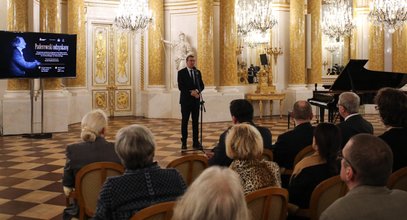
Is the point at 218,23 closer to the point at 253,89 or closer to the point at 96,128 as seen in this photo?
the point at 253,89

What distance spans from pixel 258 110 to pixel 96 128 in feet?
34.8

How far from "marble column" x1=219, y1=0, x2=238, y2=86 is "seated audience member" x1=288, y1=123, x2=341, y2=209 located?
10071 mm

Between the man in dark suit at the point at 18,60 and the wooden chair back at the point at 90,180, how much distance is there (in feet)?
21.4

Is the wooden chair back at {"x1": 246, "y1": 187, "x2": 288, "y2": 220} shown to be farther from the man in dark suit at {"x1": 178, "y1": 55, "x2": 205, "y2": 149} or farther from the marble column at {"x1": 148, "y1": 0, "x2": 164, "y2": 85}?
the marble column at {"x1": 148, "y1": 0, "x2": 164, "y2": 85}

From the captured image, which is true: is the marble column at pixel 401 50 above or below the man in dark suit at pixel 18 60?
above

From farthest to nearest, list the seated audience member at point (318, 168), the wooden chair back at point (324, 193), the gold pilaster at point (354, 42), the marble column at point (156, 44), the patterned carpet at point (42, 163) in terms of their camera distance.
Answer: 1. the gold pilaster at point (354, 42)
2. the marble column at point (156, 44)
3. the patterned carpet at point (42, 163)
4. the seated audience member at point (318, 168)
5. the wooden chair back at point (324, 193)

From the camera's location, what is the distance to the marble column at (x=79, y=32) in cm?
1215

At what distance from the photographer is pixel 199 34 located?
42.0 feet

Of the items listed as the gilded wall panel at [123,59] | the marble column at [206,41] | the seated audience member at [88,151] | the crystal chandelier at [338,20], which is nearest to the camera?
the seated audience member at [88,151]

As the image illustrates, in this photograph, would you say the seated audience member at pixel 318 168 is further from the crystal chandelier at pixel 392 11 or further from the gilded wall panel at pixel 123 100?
the gilded wall panel at pixel 123 100

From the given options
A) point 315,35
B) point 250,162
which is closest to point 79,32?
point 315,35

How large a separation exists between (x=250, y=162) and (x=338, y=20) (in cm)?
1311

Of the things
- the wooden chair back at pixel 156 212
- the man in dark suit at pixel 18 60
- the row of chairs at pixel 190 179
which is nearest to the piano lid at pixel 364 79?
the man in dark suit at pixel 18 60

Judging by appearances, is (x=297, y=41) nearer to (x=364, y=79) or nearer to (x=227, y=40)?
(x=227, y=40)
